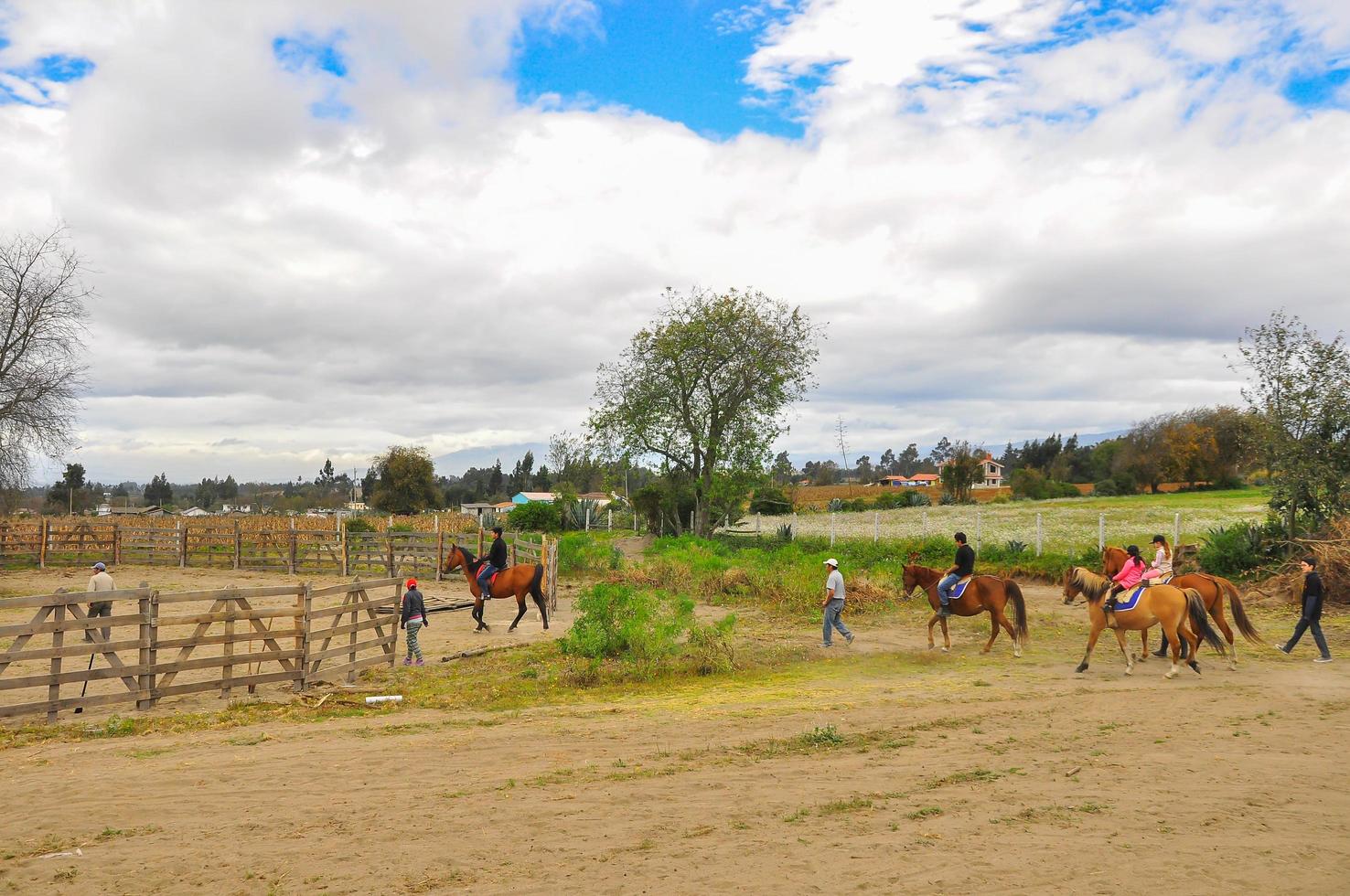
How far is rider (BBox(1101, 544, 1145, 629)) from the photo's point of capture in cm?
1209

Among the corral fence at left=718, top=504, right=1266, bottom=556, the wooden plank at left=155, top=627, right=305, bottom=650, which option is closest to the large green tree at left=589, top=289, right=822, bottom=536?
the corral fence at left=718, top=504, right=1266, bottom=556

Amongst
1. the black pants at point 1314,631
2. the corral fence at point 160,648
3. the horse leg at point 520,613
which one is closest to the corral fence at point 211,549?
the horse leg at point 520,613

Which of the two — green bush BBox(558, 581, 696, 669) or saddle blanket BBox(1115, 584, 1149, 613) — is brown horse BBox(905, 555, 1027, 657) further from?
green bush BBox(558, 581, 696, 669)

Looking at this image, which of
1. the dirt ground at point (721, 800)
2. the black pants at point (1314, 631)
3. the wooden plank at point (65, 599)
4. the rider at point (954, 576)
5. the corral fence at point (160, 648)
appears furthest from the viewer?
the rider at point (954, 576)

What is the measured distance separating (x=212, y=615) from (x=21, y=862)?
4570 mm

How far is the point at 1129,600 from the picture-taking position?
1192 cm

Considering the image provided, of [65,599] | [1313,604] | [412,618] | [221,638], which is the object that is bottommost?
[1313,604]

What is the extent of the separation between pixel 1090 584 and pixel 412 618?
9882 mm

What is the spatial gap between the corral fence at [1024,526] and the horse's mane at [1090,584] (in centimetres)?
1197

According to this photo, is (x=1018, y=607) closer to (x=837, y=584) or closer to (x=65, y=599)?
(x=837, y=584)

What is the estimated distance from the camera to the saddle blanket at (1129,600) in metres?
11.9

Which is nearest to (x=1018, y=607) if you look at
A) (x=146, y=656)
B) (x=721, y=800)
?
(x=721, y=800)

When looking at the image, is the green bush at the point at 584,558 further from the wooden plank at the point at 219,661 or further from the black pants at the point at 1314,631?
the black pants at the point at 1314,631

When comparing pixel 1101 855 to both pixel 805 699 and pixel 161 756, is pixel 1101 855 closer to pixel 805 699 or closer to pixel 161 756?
pixel 805 699
